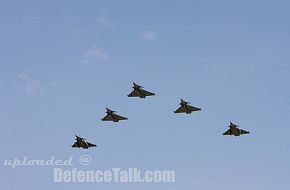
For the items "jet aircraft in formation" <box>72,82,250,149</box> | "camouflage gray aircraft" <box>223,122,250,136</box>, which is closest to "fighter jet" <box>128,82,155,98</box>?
"jet aircraft in formation" <box>72,82,250,149</box>

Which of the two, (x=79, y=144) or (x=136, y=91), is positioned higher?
(x=136, y=91)

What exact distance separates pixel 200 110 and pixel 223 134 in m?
8.20

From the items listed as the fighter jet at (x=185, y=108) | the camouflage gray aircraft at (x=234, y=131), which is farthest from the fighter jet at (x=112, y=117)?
the camouflage gray aircraft at (x=234, y=131)

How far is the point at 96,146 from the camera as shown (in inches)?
6137

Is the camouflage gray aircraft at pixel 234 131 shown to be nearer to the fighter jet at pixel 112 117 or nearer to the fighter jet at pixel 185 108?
the fighter jet at pixel 185 108

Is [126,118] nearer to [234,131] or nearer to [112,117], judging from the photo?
[112,117]

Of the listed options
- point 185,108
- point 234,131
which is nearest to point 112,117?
point 185,108

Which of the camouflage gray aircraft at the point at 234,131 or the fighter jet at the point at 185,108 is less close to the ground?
the fighter jet at the point at 185,108

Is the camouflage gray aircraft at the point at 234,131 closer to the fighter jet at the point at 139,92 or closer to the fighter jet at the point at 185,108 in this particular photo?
the fighter jet at the point at 185,108

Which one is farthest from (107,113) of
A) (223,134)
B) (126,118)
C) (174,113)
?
(223,134)

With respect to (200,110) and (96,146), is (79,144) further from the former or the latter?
(200,110)

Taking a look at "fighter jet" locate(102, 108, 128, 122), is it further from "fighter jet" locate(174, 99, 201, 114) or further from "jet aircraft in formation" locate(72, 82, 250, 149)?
"fighter jet" locate(174, 99, 201, 114)

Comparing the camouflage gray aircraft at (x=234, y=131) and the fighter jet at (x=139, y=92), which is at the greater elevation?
the fighter jet at (x=139, y=92)

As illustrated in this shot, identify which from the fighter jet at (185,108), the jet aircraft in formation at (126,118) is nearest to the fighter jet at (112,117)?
the jet aircraft in formation at (126,118)
